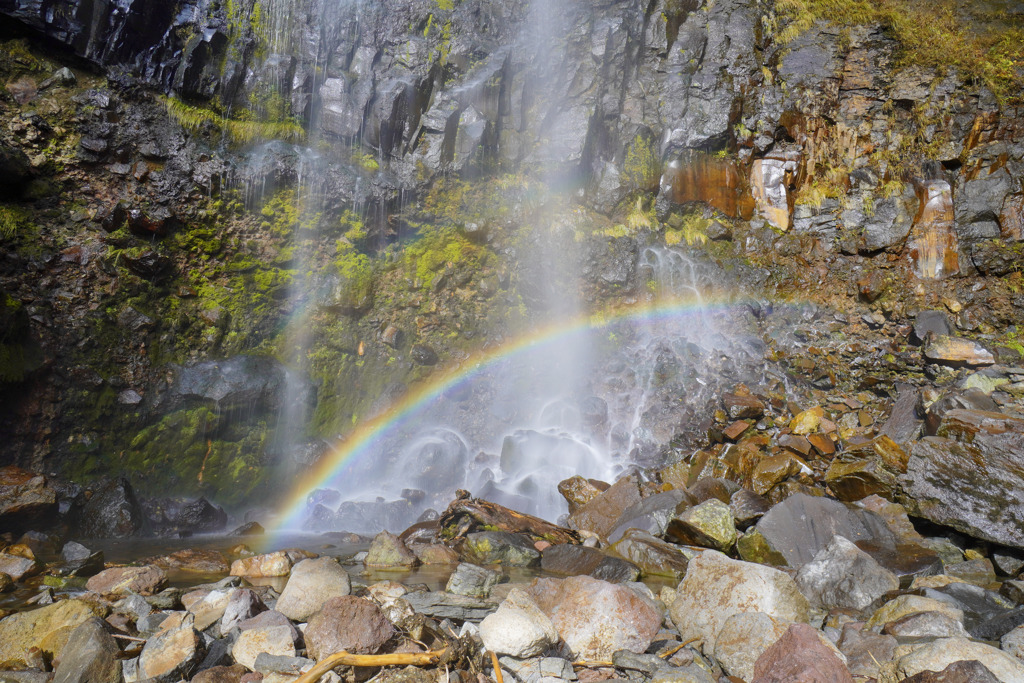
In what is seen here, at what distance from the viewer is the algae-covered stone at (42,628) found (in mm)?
3523

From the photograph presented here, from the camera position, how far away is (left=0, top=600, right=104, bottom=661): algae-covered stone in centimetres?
352

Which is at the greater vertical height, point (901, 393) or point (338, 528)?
point (901, 393)

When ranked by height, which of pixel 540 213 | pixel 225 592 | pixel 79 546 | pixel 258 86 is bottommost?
pixel 79 546

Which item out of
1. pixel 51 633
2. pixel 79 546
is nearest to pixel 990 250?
pixel 51 633

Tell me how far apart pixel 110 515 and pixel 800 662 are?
368 inches

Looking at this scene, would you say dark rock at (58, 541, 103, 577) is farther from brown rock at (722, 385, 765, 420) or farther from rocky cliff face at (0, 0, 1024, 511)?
brown rock at (722, 385, 765, 420)

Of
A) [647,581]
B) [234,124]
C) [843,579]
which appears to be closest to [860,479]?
[843,579]

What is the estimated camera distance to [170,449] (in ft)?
31.2

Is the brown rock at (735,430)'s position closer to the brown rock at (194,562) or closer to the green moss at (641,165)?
the green moss at (641,165)

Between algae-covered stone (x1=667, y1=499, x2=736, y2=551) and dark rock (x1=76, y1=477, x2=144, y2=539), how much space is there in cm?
806

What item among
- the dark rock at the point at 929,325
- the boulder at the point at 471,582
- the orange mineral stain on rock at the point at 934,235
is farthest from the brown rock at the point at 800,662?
the orange mineral stain on rock at the point at 934,235

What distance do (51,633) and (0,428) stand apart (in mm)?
6420

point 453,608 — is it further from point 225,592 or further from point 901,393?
point 901,393

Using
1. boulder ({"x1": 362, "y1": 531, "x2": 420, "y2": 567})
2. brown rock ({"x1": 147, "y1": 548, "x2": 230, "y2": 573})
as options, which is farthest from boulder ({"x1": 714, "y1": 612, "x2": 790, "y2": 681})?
brown rock ({"x1": 147, "y1": 548, "x2": 230, "y2": 573})
